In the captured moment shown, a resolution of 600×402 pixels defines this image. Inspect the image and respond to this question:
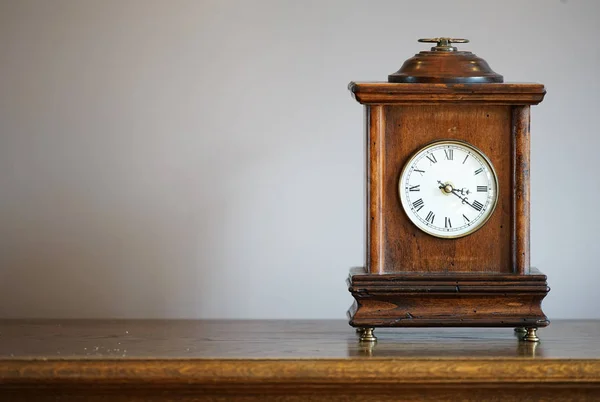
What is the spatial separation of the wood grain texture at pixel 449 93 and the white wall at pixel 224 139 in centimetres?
54

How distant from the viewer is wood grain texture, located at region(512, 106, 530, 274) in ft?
5.29

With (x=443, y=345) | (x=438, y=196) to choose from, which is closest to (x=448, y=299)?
(x=443, y=345)

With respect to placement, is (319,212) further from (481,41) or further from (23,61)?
(23,61)

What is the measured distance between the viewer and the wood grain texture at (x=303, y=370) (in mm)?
1466

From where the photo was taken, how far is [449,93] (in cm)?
159

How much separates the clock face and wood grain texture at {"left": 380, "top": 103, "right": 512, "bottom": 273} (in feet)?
0.05

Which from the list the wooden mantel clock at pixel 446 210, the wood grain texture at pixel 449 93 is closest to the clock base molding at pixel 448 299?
the wooden mantel clock at pixel 446 210

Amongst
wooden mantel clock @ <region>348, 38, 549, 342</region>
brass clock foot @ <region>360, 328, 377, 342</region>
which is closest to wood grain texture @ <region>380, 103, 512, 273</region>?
wooden mantel clock @ <region>348, 38, 549, 342</region>

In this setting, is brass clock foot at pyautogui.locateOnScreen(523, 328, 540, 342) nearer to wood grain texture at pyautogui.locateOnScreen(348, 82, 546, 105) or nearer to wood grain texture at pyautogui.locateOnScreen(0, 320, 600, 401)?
wood grain texture at pyautogui.locateOnScreen(0, 320, 600, 401)

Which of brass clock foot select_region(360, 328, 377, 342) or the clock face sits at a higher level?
the clock face

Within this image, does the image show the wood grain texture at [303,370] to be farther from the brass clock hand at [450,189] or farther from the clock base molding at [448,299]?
the brass clock hand at [450,189]

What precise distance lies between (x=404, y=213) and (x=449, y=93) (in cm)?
22

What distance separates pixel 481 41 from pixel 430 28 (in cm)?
12

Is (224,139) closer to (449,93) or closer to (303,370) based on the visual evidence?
(449,93)
